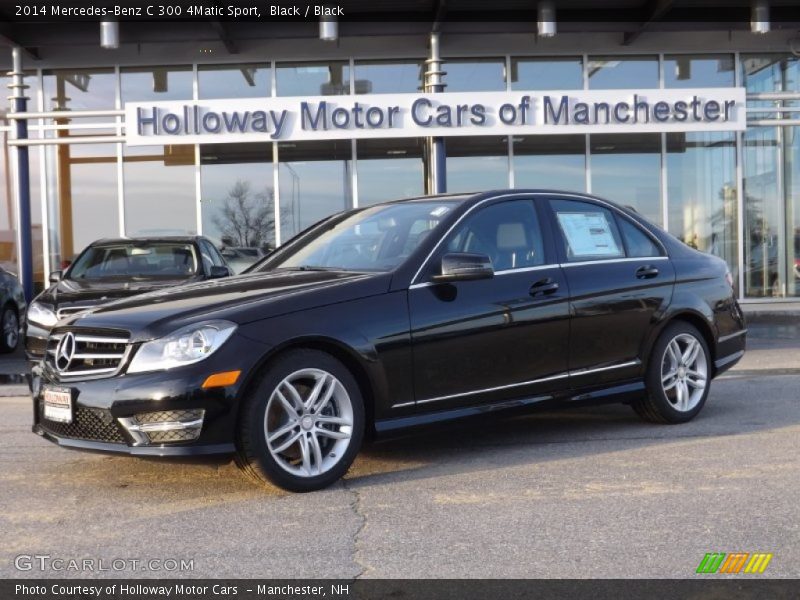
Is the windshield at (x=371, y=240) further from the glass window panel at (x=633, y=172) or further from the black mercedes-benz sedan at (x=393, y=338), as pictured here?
the glass window panel at (x=633, y=172)

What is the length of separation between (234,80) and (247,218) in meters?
2.33

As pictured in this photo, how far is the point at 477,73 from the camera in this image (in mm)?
17609

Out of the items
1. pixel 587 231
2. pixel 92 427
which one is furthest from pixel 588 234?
pixel 92 427

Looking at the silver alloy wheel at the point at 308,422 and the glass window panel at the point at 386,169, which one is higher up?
the glass window panel at the point at 386,169

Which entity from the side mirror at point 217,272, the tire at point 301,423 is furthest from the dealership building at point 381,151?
the tire at point 301,423

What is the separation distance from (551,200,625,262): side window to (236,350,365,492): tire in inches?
76.9

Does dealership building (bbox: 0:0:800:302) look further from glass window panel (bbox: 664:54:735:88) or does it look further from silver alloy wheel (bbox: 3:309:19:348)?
silver alloy wheel (bbox: 3:309:19:348)

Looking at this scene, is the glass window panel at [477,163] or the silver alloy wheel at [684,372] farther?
the glass window panel at [477,163]

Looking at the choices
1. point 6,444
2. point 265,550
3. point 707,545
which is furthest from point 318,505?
point 6,444

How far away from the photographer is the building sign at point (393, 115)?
1495cm

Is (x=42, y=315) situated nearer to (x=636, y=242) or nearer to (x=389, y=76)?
(x=636, y=242)

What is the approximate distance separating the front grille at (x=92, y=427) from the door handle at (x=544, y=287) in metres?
2.54

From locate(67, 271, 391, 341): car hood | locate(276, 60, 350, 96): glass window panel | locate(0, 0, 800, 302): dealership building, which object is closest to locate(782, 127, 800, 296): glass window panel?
locate(0, 0, 800, 302): dealership building

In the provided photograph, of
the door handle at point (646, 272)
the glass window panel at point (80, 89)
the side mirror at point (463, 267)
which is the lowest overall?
the door handle at point (646, 272)
